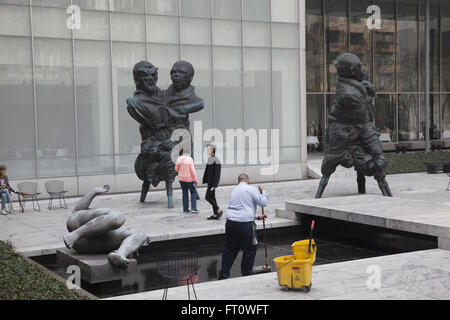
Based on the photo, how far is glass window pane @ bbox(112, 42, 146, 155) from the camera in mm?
21359

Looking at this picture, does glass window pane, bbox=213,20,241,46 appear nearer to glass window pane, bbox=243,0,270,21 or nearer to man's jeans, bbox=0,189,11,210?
glass window pane, bbox=243,0,270,21

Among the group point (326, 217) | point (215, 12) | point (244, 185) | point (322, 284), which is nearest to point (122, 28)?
point (215, 12)

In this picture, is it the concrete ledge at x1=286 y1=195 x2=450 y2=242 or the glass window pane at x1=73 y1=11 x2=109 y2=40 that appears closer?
the concrete ledge at x1=286 y1=195 x2=450 y2=242

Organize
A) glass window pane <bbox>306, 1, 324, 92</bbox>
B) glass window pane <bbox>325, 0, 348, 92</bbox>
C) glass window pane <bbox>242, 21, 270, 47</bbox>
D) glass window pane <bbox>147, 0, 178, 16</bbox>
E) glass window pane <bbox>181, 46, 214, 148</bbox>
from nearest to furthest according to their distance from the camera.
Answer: glass window pane <bbox>147, 0, 178, 16</bbox> → glass window pane <bbox>181, 46, 214, 148</bbox> → glass window pane <bbox>242, 21, 270, 47</bbox> → glass window pane <bbox>306, 1, 324, 92</bbox> → glass window pane <bbox>325, 0, 348, 92</bbox>

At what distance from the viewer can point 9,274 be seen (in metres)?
8.40

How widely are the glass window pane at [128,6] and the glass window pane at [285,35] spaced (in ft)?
17.7

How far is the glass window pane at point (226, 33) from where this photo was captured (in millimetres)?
23062


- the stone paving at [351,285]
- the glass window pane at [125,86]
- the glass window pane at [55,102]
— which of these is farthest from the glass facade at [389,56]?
the stone paving at [351,285]

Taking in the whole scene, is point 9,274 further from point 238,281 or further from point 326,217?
point 326,217

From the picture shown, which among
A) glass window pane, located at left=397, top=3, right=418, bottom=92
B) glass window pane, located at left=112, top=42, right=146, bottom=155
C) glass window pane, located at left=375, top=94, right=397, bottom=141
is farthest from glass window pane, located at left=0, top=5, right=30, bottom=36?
glass window pane, located at left=397, top=3, right=418, bottom=92

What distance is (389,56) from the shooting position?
34.7m

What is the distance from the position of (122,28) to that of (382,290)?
16110 mm

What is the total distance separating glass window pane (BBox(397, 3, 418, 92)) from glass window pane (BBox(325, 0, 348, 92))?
3708mm
